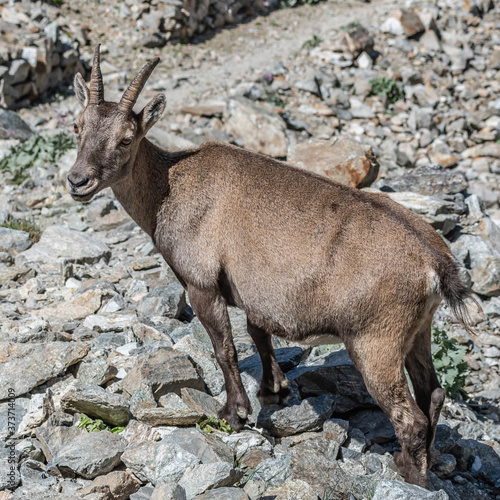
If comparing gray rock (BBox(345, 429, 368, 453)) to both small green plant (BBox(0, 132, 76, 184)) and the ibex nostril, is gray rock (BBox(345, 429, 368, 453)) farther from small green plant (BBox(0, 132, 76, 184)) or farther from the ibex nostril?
small green plant (BBox(0, 132, 76, 184))

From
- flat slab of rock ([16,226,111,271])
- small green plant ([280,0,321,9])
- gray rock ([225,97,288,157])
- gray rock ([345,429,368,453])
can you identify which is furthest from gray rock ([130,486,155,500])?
small green plant ([280,0,321,9])

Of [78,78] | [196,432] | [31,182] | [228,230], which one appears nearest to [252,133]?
[31,182]

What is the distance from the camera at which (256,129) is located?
16.8 m

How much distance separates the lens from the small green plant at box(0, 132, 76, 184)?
14930 millimetres

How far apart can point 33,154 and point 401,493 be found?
41.3 feet

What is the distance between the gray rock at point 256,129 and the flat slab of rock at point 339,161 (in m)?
2.30

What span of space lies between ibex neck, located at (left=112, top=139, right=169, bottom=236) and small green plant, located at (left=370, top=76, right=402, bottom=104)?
48.3ft

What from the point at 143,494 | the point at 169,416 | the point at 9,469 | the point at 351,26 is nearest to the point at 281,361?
the point at 169,416

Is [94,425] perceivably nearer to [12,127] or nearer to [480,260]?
[480,260]

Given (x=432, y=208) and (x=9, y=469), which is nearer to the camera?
(x=9, y=469)

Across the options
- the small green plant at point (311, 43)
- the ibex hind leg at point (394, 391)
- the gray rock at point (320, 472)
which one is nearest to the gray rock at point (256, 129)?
the small green plant at point (311, 43)

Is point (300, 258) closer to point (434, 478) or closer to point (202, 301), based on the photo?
point (202, 301)

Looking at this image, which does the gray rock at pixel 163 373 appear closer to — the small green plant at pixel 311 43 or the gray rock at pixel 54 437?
the gray rock at pixel 54 437

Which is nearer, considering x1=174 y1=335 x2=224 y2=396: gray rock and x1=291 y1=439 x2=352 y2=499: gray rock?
x1=291 y1=439 x2=352 y2=499: gray rock
